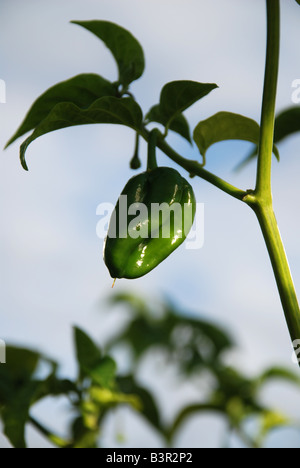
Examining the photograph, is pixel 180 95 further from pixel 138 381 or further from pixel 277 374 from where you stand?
pixel 277 374

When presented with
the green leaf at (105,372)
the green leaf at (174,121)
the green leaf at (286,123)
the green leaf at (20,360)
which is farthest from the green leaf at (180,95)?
the green leaf at (20,360)

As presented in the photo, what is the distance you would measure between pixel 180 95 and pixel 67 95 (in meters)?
0.17

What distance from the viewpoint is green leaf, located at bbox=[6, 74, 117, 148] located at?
790mm

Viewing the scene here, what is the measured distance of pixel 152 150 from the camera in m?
0.75

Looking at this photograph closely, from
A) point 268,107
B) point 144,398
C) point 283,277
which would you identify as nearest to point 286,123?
point 268,107

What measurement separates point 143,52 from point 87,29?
4.0 inches

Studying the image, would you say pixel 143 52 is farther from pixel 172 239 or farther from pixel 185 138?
pixel 172 239

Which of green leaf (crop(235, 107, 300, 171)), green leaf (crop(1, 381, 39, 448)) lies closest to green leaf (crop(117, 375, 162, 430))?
green leaf (crop(1, 381, 39, 448))

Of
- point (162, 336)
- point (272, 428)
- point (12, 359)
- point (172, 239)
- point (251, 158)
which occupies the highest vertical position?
point (251, 158)

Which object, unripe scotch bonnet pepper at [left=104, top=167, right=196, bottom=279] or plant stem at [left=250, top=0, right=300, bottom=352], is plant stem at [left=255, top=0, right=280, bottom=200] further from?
unripe scotch bonnet pepper at [left=104, top=167, right=196, bottom=279]

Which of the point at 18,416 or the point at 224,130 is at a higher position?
the point at 224,130

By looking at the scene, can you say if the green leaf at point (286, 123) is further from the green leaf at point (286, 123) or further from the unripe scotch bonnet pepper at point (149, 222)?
the unripe scotch bonnet pepper at point (149, 222)
